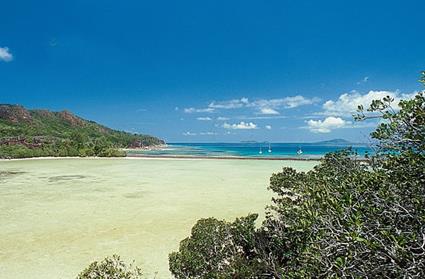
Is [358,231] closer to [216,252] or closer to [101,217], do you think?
[216,252]

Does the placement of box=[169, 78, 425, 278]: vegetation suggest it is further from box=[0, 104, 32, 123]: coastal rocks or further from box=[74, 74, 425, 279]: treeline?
box=[0, 104, 32, 123]: coastal rocks

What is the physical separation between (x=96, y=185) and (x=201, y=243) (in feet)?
67.8

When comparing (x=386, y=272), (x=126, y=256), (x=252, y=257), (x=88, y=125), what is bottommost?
(x=126, y=256)

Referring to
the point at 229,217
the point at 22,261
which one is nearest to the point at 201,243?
the point at 22,261

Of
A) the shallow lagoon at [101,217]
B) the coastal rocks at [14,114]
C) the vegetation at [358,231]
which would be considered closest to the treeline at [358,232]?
the vegetation at [358,231]

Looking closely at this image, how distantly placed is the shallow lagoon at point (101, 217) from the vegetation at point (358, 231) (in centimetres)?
351

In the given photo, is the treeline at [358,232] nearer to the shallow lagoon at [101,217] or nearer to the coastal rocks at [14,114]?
the shallow lagoon at [101,217]

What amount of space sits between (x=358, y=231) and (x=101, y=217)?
43.9ft

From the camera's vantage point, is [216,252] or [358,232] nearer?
[358,232]

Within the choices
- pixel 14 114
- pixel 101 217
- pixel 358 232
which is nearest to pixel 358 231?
pixel 358 232

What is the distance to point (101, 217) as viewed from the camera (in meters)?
14.6

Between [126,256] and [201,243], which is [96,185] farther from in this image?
[201,243]

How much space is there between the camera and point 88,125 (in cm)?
12756

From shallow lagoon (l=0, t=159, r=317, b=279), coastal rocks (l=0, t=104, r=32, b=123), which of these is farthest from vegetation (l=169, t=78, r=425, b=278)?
coastal rocks (l=0, t=104, r=32, b=123)
